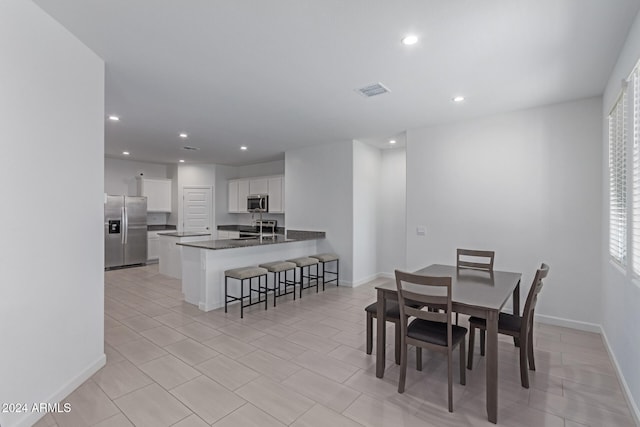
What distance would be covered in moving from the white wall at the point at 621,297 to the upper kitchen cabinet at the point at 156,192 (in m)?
8.86

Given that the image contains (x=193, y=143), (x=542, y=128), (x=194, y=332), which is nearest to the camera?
(x=194, y=332)

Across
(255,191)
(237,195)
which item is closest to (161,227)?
(237,195)

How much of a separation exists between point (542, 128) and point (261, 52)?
3601 millimetres

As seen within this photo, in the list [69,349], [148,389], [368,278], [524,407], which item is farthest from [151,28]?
[368,278]

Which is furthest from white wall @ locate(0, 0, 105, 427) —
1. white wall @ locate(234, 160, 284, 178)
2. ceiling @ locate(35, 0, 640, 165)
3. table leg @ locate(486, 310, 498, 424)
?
white wall @ locate(234, 160, 284, 178)

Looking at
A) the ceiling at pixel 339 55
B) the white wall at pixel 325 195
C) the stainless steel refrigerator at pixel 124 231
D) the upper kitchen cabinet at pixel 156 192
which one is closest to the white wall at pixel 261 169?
the white wall at pixel 325 195

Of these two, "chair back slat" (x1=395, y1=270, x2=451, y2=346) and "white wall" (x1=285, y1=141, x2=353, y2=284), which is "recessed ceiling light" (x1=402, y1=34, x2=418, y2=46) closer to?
"chair back slat" (x1=395, y1=270, x2=451, y2=346)

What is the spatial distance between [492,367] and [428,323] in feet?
1.87

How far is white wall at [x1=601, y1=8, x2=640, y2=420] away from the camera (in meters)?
2.15

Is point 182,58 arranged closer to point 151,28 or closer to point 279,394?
point 151,28

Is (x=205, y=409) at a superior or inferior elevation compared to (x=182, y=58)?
inferior

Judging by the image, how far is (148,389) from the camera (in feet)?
7.90

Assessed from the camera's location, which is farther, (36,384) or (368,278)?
(368,278)

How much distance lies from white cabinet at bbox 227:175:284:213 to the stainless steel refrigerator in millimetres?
2183
